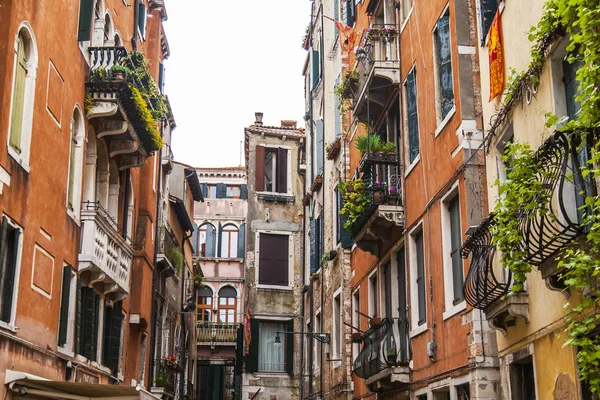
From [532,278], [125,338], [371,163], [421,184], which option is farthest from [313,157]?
[532,278]

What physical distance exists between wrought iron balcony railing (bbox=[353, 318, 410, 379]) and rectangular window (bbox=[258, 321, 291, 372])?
44.6 feet

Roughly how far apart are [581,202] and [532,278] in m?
1.75

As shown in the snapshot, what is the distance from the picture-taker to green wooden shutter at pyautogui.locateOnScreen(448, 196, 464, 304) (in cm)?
1232

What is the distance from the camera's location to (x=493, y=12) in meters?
11.5

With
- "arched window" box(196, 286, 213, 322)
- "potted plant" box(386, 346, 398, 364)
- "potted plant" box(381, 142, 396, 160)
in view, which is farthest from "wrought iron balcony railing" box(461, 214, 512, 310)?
"arched window" box(196, 286, 213, 322)

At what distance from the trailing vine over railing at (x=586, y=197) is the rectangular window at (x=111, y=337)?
39.7ft

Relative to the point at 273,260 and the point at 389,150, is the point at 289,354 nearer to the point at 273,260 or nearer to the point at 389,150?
the point at 273,260

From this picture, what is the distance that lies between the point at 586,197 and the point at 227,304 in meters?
40.2

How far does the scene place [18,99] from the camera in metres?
12.7

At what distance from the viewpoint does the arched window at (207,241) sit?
47281mm

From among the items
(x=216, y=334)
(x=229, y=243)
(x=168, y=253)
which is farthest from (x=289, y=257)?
(x=229, y=243)

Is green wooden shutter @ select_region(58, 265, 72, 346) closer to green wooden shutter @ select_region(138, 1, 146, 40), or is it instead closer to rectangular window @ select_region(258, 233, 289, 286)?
green wooden shutter @ select_region(138, 1, 146, 40)

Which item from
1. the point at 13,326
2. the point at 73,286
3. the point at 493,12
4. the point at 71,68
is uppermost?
the point at 71,68

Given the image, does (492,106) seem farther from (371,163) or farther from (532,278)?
(371,163)
